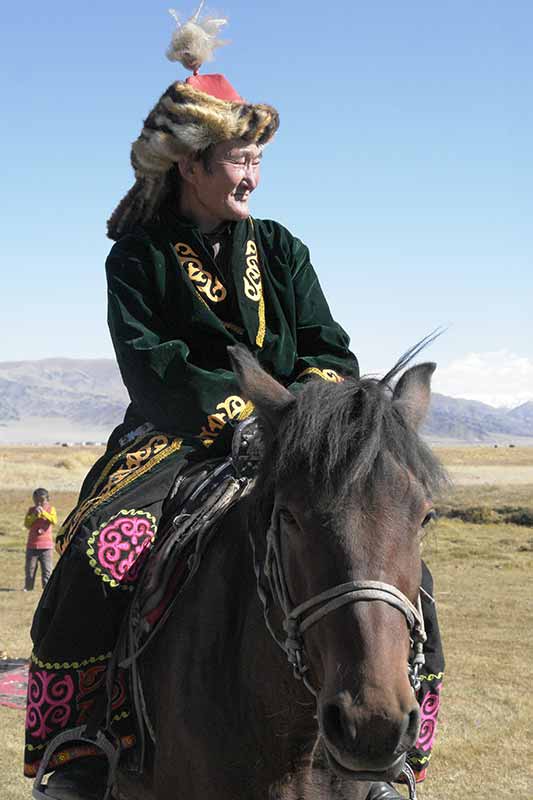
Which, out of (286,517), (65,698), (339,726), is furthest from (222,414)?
(339,726)

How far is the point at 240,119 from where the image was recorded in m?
4.21

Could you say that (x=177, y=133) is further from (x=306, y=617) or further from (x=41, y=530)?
(x=41, y=530)

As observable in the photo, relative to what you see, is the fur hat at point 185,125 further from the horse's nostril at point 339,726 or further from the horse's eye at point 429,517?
the horse's nostril at point 339,726

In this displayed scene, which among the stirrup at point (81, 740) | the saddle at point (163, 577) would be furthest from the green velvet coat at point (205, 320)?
the stirrup at point (81, 740)

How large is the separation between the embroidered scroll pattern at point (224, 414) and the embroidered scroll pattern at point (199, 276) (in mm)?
668

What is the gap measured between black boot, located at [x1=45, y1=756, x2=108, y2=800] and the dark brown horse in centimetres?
13

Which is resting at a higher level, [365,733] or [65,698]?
[365,733]

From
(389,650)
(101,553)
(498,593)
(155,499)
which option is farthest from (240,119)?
(498,593)

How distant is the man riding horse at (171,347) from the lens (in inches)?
144

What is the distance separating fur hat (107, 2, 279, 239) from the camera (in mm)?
4176

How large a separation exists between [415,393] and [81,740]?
1.82 metres

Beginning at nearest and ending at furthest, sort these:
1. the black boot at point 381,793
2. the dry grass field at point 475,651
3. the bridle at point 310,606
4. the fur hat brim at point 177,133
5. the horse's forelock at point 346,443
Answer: the bridle at point 310,606, the horse's forelock at point 346,443, the black boot at point 381,793, the fur hat brim at point 177,133, the dry grass field at point 475,651

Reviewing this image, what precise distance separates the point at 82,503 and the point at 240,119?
177 centimetres

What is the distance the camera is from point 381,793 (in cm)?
338
